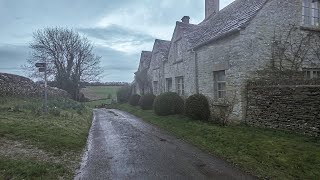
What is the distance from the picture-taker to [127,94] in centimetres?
3991

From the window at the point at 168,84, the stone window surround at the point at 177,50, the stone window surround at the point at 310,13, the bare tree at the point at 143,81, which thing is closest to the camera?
the stone window surround at the point at 310,13

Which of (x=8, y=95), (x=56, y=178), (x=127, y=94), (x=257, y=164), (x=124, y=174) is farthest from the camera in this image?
(x=127, y=94)

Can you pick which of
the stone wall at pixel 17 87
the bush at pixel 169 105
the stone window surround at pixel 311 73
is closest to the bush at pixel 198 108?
the bush at pixel 169 105

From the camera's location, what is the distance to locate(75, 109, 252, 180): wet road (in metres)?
6.65

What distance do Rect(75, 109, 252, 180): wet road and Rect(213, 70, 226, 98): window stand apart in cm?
559

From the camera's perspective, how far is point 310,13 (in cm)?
1544

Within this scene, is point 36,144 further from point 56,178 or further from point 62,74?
point 62,74

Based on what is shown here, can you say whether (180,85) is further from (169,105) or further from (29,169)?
(29,169)

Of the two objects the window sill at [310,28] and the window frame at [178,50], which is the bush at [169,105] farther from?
the window sill at [310,28]

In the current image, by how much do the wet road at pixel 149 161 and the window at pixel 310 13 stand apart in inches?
399

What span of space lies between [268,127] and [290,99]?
171cm

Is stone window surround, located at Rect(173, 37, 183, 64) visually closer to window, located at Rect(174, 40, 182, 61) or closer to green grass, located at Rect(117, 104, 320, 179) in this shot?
window, located at Rect(174, 40, 182, 61)

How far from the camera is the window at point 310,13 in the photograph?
15.2m

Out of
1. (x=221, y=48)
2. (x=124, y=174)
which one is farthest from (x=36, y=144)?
(x=221, y=48)
